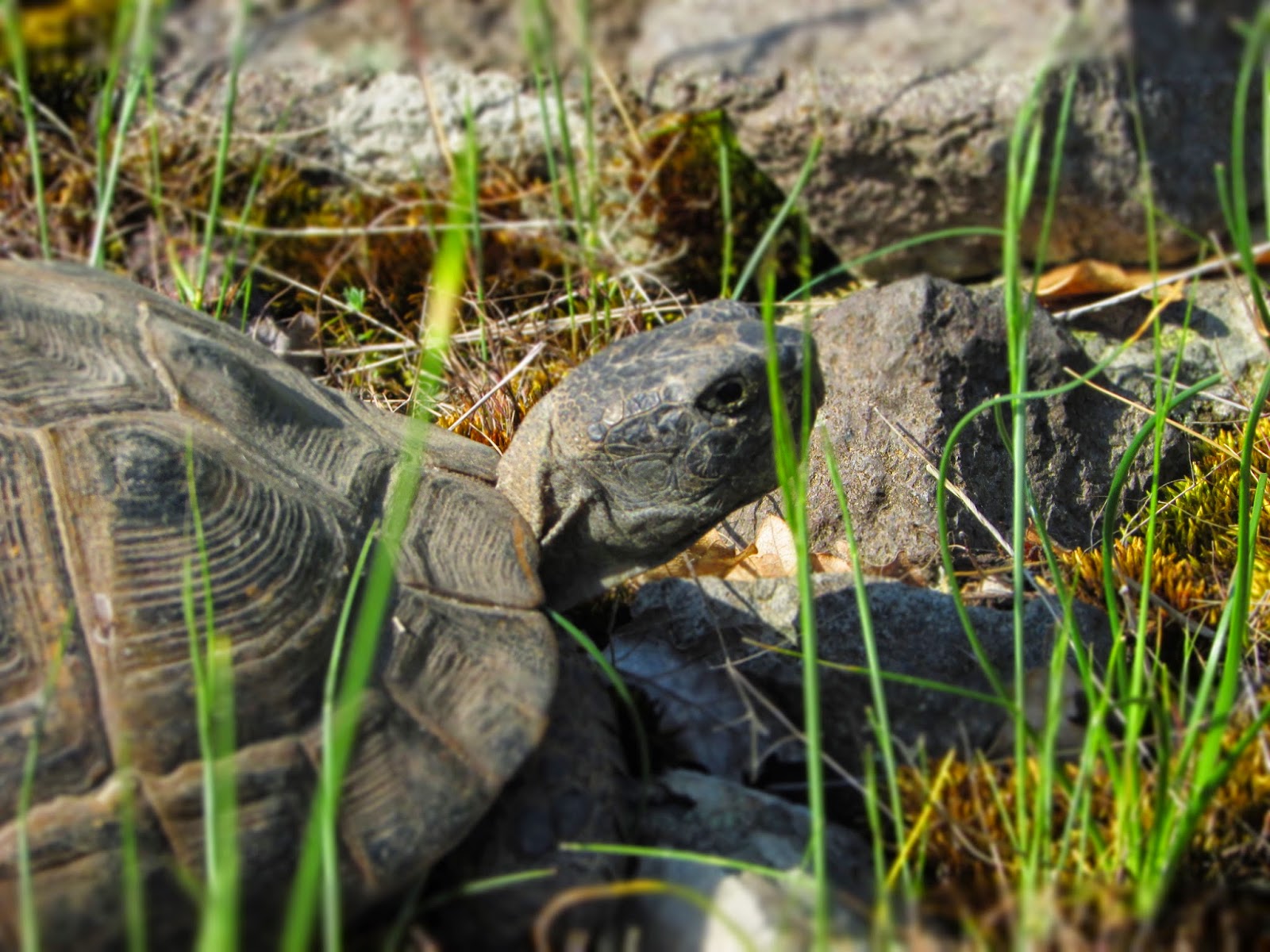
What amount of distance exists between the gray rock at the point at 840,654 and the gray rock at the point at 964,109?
1927 millimetres

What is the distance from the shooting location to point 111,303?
104 inches

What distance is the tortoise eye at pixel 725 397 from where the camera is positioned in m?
2.47

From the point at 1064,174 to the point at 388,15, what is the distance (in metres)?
2.84

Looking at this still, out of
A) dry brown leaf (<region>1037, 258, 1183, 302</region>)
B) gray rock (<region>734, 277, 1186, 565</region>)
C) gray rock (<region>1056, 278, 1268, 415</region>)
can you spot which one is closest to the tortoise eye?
gray rock (<region>734, 277, 1186, 565</region>)

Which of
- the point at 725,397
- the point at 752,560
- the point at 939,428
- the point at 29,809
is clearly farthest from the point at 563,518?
the point at 29,809

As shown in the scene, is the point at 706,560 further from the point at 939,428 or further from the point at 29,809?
the point at 29,809

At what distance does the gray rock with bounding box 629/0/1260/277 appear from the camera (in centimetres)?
398

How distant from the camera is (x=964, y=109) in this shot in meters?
3.95

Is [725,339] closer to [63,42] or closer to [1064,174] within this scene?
[1064,174]

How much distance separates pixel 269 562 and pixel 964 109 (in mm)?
2903

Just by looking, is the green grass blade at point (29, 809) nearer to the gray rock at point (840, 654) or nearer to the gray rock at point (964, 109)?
the gray rock at point (840, 654)

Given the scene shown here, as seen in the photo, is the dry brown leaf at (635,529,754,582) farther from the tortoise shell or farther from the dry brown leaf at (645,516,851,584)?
the tortoise shell

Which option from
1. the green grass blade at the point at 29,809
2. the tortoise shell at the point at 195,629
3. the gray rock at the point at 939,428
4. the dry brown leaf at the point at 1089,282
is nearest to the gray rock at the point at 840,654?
the gray rock at the point at 939,428

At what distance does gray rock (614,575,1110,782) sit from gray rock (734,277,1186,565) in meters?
0.37
